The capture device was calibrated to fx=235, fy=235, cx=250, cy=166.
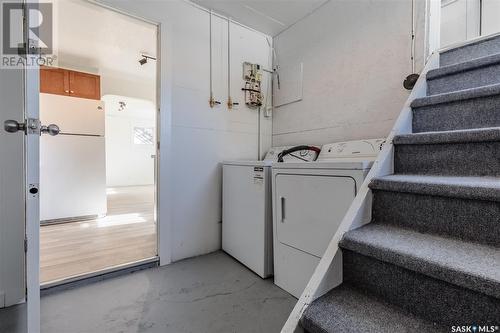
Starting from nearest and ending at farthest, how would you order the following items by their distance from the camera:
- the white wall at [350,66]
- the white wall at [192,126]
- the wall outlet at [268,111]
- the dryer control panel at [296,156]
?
1. the white wall at [350,66]
2. the white wall at [192,126]
3. the dryer control panel at [296,156]
4. the wall outlet at [268,111]

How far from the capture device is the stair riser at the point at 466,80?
4.14 feet

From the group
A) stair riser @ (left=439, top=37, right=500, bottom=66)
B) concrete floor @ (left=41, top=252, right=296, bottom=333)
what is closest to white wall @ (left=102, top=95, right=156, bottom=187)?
concrete floor @ (left=41, top=252, right=296, bottom=333)

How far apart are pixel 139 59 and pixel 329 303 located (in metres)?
4.29

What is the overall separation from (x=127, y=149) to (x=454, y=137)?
7.75 m

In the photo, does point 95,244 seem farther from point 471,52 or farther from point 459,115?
point 471,52

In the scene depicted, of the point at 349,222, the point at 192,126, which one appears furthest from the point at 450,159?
the point at 192,126

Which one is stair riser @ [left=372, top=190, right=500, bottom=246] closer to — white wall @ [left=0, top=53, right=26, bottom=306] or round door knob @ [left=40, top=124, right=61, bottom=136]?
round door knob @ [left=40, top=124, right=61, bottom=136]

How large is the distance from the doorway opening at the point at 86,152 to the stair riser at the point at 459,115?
1.92m

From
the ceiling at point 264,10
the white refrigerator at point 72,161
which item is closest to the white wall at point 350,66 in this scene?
the ceiling at point 264,10

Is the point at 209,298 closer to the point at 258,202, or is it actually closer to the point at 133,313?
the point at 133,313

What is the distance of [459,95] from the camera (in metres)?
1.16

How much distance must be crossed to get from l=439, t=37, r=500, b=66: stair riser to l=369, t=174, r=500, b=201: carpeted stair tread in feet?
3.59

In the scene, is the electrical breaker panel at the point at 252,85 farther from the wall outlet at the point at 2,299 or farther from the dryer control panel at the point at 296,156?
the wall outlet at the point at 2,299

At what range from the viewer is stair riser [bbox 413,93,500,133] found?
108 cm
